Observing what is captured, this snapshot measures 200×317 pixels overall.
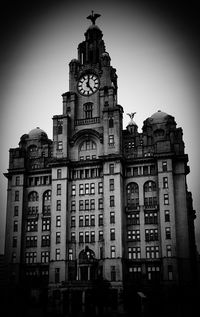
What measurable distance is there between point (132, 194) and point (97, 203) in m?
7.95

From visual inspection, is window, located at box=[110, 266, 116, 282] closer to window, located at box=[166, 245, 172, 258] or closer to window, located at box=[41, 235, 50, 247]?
window, located at box=[166, 245, 172, 258]

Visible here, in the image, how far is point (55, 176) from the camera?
319ft

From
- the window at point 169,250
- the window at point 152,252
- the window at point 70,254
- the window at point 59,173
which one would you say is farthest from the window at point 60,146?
the window at point 169,250

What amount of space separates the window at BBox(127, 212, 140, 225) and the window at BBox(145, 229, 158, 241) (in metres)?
2.92

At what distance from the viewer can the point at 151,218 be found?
91.2m

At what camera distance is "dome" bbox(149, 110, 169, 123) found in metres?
100

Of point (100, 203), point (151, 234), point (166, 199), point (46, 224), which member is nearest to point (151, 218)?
point (151, 234)

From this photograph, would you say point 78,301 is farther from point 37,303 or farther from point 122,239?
point 122,239

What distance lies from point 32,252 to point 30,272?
14.3ft

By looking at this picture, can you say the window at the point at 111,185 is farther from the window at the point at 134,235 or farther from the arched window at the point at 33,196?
the arched window at the point at 33,196

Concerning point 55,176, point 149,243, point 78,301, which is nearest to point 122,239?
point 149,243

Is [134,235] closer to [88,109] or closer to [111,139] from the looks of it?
[111,139]

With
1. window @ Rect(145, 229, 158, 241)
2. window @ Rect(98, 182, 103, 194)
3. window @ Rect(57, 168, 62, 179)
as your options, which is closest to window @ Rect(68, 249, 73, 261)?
window @ Rect(98, 182, 103, 194)

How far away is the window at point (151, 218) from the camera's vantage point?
9081 centimetres
